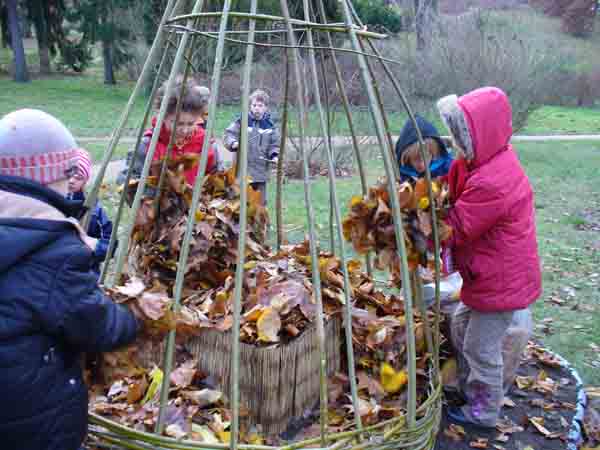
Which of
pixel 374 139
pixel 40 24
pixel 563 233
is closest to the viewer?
pixel 563 233

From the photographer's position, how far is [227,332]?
1.98 meters

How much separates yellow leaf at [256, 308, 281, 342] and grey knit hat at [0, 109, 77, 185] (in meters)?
0.79

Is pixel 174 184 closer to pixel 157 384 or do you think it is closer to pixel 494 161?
pixel 157 384

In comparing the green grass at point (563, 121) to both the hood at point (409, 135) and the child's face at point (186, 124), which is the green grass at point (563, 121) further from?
the child's face at point (186, 124)

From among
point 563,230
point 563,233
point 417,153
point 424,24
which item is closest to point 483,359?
point 417,153

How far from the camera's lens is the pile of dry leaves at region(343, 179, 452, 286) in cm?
187

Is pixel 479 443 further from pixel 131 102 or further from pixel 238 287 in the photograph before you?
pixel 131 102

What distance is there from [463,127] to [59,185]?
150 centimetres

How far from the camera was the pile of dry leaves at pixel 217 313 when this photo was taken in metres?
1.73

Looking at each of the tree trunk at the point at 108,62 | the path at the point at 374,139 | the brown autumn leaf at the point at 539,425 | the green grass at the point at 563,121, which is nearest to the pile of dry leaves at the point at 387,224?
the brown autumn leaf at the point at 539,425

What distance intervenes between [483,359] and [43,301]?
1.80 m

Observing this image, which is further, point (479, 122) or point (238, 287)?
point (479, 122)

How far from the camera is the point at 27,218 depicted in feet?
4.49

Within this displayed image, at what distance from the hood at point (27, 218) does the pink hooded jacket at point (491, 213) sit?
1.41 meters
